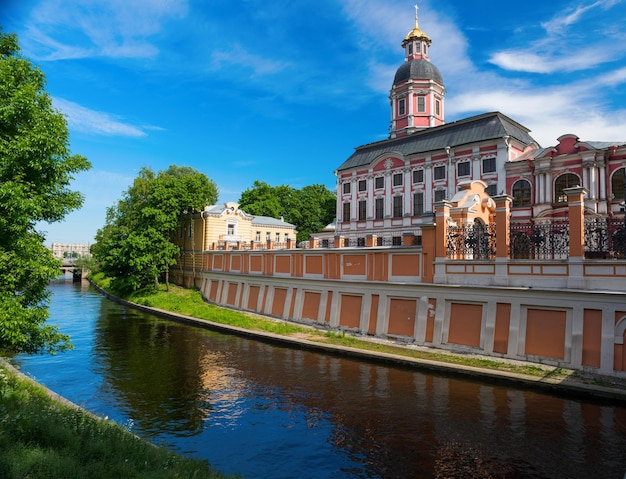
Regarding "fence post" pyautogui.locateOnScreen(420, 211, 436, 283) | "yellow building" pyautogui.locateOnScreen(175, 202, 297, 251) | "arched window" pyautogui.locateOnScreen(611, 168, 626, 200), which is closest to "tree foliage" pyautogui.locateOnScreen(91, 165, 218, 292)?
"yellow building" pyautogui.locateOnScreen(175, 202, 297, 251)

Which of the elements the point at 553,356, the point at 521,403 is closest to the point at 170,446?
the point at 521,403

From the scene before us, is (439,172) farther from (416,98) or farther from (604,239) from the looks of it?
(604,239)

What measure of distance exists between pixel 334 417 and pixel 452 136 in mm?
30824

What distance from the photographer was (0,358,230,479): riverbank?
19.4 feet

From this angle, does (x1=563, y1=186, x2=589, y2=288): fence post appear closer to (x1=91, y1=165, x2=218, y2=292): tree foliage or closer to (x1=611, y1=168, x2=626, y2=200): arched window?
(x1=611, y1=168, x2=626, y2=200): arched window

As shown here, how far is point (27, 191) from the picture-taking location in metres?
11.8

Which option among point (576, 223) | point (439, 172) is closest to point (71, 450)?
point (576, 223)

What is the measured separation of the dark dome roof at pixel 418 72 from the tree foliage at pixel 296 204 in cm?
2456

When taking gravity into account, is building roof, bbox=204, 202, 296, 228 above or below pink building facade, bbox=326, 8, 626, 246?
below

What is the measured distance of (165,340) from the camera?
2314 cm

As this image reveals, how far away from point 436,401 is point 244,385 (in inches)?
256

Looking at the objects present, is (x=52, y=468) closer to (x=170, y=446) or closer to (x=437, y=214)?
(x=170, y=446)

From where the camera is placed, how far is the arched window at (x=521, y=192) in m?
32.5

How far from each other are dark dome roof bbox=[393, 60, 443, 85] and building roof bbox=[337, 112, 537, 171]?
27.0 ft
